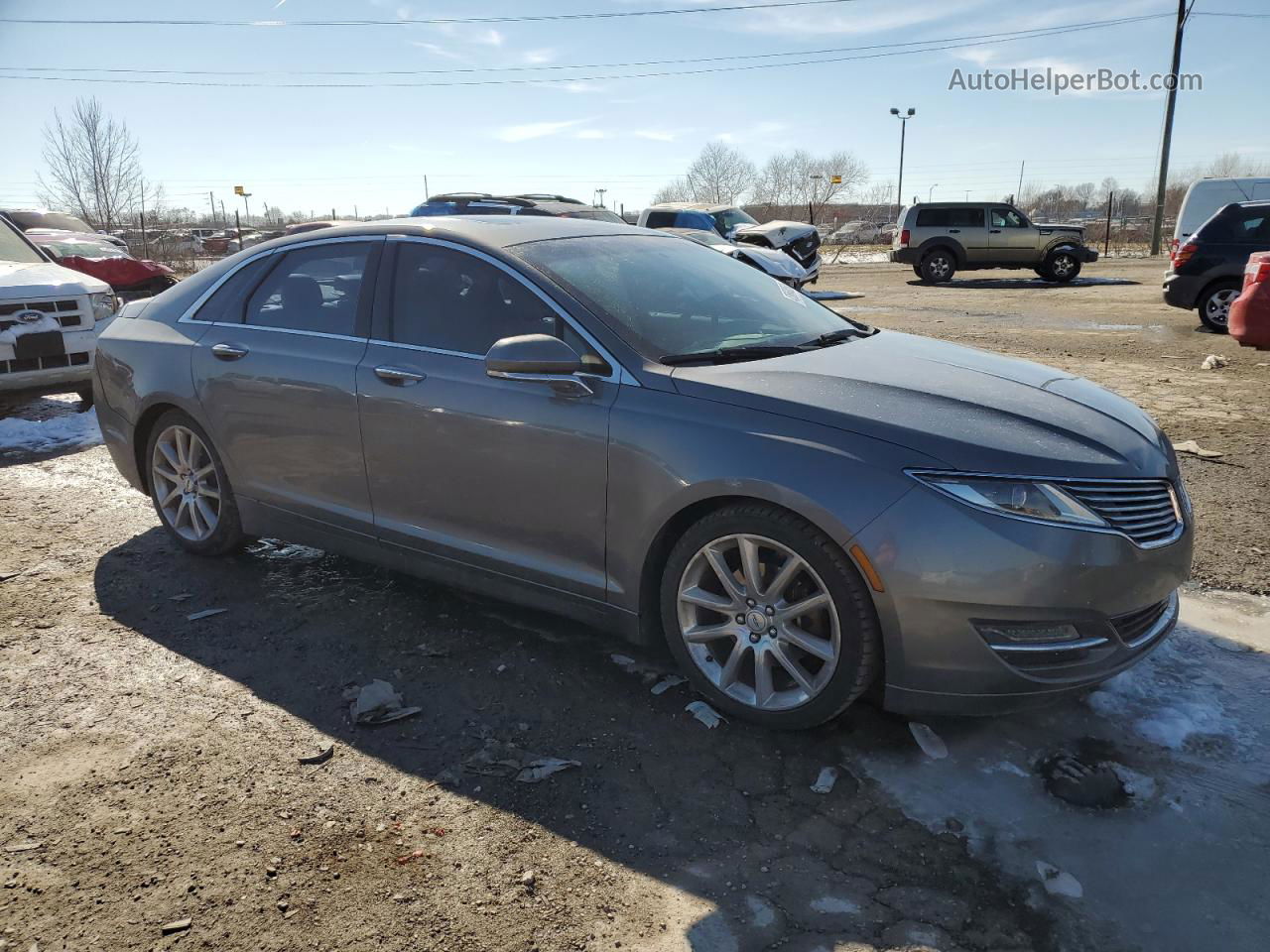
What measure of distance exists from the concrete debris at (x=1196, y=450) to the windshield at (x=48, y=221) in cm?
1835

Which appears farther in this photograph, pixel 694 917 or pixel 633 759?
pixel 633 759

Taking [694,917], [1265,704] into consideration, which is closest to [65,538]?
[694,917]

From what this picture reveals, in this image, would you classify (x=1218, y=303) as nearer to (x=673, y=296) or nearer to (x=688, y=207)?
(x=688, y=207)

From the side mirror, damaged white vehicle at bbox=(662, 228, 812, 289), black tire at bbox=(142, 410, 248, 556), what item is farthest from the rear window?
the side mirror

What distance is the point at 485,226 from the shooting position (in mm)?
4000

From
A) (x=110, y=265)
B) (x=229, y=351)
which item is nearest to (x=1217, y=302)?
(x=229, y=351)

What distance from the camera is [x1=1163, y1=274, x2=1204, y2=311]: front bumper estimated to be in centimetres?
1268

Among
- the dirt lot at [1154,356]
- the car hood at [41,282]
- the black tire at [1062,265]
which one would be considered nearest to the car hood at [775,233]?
the dirt lot at [1154,356]

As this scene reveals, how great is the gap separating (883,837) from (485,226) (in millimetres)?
2853

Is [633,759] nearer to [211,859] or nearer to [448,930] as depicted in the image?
[448,930]

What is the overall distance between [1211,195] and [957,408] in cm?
Answer: 1729

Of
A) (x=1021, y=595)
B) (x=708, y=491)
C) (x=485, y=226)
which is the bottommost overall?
(x=1021, y=595)

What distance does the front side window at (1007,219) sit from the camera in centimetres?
2250

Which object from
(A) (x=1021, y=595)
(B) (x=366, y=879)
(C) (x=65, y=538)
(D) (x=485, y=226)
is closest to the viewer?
(B) (x=366, y=879)
